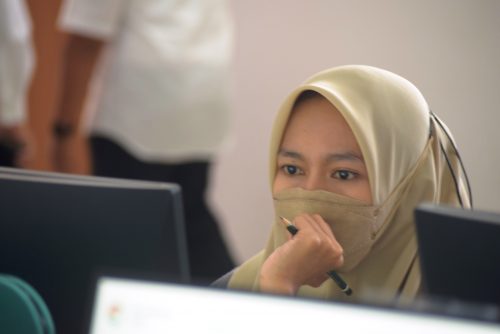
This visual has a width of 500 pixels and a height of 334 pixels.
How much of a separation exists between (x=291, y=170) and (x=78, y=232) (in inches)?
15.2

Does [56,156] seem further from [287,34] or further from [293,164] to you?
[293,164]

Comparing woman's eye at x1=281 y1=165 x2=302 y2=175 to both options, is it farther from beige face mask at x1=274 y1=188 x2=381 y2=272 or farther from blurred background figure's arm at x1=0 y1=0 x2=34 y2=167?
blurred background figure's arm at x1=0 y1=0 x2=34 y2=167

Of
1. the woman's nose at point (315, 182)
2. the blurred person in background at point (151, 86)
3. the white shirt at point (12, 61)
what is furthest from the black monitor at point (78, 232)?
the blurred person in background at point (151, 86)

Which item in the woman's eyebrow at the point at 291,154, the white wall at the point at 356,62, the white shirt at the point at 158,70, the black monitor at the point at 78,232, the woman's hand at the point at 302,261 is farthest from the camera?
the white shirt at the point at 158,70

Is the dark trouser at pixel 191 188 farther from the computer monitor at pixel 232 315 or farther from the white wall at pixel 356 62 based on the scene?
the computer monitor at pixel 232 315

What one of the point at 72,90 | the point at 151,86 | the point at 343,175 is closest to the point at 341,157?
the point at 343,175

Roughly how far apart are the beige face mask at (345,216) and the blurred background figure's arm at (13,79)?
1571mm

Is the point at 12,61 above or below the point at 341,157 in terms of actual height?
below

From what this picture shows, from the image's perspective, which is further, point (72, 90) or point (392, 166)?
point (72, 90)

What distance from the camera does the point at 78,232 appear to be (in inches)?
46.0

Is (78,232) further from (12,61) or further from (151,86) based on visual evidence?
(151,86)

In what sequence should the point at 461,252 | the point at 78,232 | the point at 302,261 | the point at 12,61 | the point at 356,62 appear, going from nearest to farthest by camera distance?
1. the point at 461,252
2. the point at 78,232
3. the point at 302,261
4. the point at 12,61
5. the point at 356,62

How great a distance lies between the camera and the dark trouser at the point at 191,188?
9.64 ft

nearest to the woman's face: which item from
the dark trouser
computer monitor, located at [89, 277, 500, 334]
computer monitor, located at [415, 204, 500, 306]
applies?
computer monitor, located at [415, 204, 500, 306]
